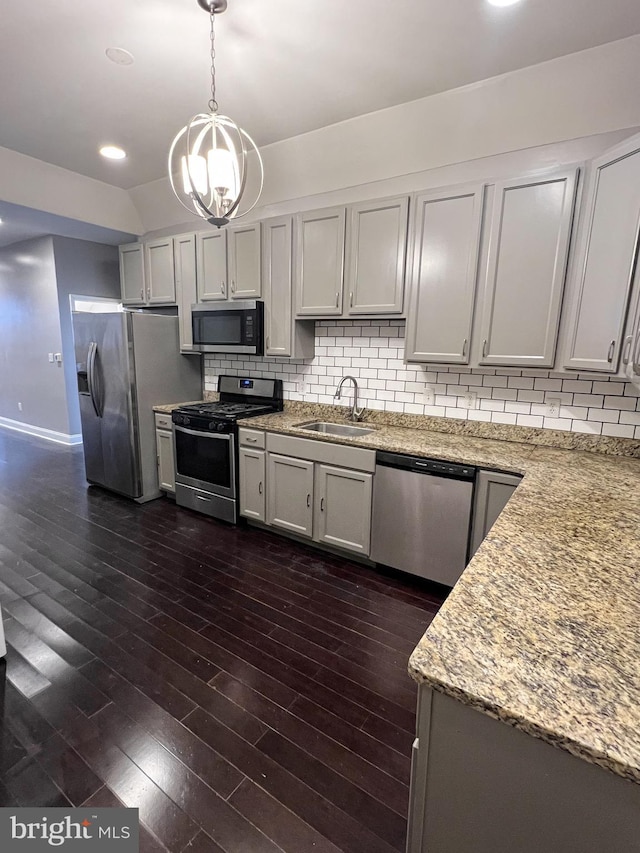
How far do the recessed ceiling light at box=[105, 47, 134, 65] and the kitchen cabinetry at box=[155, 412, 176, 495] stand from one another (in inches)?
98.9

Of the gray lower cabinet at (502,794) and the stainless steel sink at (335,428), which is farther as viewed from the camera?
the stainless steel sink at (335,428)

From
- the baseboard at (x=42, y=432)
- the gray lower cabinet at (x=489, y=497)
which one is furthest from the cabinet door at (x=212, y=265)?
the baseboard at (x=42, y=432)

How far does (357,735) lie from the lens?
5.40 feet

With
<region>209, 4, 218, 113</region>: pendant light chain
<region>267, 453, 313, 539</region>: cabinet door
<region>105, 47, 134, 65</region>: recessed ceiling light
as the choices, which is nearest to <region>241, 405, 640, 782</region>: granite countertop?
<region>267, 453, 313, 539</region>: cabinet door

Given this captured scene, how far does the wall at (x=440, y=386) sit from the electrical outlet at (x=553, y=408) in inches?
0.7

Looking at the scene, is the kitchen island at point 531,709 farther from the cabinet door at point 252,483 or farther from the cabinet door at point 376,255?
the cabinet door at point 252,483

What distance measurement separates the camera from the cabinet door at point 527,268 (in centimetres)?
219

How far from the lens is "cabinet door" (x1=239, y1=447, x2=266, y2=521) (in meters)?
3.28

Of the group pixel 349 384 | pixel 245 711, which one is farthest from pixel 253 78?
pixel 245 711

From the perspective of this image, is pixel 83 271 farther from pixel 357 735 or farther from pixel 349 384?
pixel 357 735

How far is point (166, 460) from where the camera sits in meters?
3.94

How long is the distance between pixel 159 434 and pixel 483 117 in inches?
138

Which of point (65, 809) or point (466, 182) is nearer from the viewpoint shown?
point (65, 809)

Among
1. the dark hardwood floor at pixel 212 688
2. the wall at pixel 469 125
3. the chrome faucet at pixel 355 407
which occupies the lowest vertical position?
the dark hardwood floor at pixel 212 688
